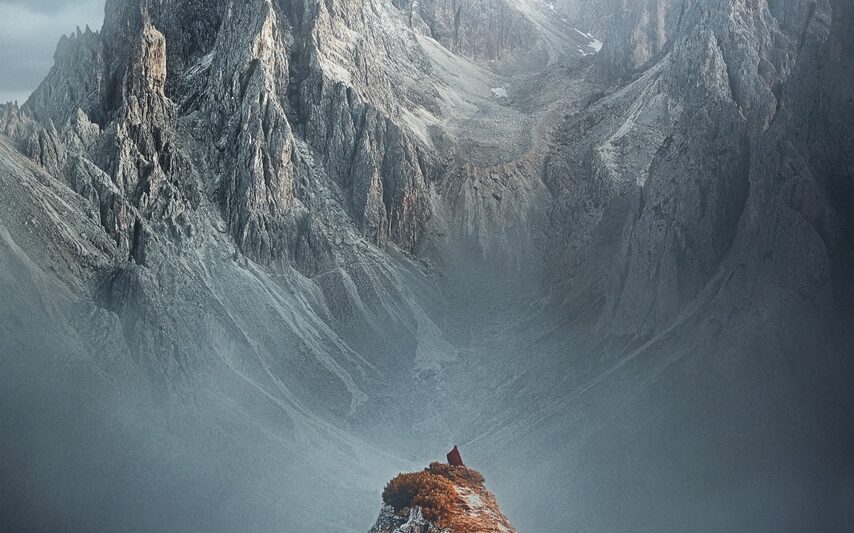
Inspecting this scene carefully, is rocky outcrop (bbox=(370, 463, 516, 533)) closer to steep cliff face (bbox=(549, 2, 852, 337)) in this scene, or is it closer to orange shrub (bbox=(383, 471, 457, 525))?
orange shrub (bbox=(383, 471, 457, 525))

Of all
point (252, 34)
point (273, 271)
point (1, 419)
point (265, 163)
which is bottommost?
point (1, 419)

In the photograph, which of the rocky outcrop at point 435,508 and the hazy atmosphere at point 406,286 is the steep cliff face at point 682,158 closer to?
the hazy atmosphere at point 406,286

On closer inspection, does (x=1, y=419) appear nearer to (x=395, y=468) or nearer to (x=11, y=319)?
(x=11, y=319)

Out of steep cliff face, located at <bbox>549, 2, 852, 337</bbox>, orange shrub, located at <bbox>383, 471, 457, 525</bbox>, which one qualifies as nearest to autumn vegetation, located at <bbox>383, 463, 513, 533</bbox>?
orange shrub, located at <bbox>383, 471, 457, 525</bbox>

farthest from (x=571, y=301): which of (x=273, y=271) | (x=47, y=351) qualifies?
(x=47, y=351)

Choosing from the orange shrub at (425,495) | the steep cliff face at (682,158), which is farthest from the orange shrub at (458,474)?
the steep cliff face at (682,158)

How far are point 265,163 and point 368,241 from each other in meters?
16.1

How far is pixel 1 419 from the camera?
274 feet

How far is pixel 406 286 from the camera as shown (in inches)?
5172

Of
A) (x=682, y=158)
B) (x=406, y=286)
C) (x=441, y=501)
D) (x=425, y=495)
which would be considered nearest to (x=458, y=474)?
(x=425, y=495)

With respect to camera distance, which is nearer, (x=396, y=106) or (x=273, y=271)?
(x=273, y=271)

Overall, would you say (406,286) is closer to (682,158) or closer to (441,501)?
(682,158)

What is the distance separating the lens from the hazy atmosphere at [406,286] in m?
87.3

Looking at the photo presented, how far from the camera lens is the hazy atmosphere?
87312 millimetres
